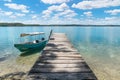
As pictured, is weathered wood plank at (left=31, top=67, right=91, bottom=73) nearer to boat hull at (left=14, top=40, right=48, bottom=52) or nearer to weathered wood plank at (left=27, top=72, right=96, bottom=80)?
weathered wood plank at (left=27, top=72, right=96, bottom=80)

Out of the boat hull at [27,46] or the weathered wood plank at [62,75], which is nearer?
the weathered wood plank at [62,75]

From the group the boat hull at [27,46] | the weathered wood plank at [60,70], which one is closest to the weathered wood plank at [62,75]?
the weathered wood plank at [60,70]

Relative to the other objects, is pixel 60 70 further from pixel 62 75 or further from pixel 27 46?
pixel 27 46

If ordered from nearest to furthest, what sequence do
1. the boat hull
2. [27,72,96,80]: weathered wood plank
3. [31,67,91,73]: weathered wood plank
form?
[27,72,96,80]: weathered wood plank, [31,67,91,73]: weathered wood plank, the boat hull

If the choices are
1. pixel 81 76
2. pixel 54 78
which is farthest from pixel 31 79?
pixel 81 76

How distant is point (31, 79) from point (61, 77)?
1.03 m

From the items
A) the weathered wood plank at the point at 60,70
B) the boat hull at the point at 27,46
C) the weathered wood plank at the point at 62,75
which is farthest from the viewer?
the boat hull at the point at 27,46

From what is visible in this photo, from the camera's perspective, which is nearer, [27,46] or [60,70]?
[60,70]

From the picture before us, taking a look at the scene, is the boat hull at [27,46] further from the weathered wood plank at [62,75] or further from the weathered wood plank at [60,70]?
the weathered wood plank at [62,75]

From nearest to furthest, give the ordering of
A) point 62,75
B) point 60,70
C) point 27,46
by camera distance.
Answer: point 62,75, point 60,70, point 27,46

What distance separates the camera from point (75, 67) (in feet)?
20.0

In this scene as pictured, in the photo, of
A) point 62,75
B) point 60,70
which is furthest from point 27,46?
point 62,75

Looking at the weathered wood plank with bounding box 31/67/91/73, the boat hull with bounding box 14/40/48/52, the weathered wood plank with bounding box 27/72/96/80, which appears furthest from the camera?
the boat hull with bounding box 14/40/48/52

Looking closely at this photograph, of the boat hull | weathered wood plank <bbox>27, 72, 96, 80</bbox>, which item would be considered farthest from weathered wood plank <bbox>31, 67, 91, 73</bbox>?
the boat hull
